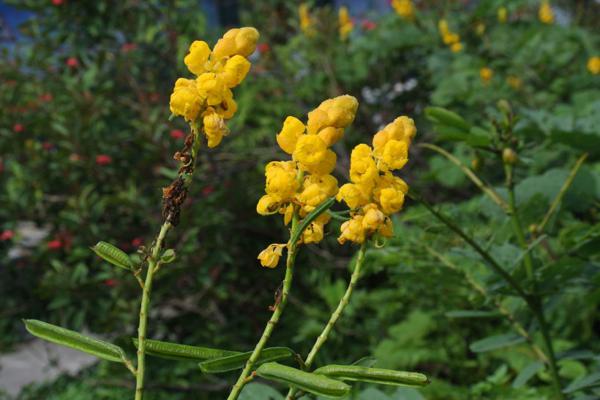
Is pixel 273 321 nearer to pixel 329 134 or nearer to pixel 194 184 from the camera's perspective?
pixel 329 134

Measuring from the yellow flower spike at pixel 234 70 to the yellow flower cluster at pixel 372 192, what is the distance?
0.51 ft

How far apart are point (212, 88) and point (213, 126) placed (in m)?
0.04

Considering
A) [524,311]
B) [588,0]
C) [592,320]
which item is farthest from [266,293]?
[588,0]

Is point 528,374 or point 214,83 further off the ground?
point 214,83

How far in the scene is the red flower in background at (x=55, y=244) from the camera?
328cm

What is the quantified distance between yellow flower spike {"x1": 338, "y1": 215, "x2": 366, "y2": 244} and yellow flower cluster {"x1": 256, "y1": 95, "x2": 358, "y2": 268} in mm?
36

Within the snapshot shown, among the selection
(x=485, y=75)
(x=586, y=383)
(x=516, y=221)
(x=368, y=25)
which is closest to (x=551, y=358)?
(x=586, y=383)

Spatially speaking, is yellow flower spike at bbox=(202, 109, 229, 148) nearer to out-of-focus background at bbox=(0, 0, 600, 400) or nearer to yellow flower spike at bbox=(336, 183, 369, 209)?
yellow flower spike at bbox=(336, 183, 369, 209)

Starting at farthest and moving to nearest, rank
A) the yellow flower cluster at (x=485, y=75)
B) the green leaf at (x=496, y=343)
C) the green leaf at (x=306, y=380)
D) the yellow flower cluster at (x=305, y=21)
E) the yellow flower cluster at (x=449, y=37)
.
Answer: the yellow flower cluster at (x=305, y=21) → the yellow flower cluster at (x=449, y=37) → the yellow flower cluster at (x=485, y=75) → the green leaf at (x=496, y=343) → the green leaf at (x=306, y=380)

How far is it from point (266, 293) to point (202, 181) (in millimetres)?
765

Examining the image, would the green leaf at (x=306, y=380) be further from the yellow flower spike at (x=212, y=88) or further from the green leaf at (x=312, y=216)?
the yellow flower spike at (x=212, y=88)

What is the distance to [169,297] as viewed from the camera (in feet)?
→ 11.3

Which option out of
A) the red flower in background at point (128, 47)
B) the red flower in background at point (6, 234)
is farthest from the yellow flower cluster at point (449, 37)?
the red flower in background at point (6, 234)

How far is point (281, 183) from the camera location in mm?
730
